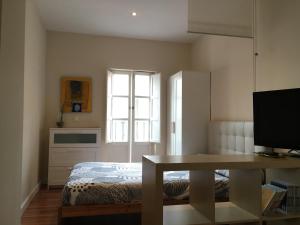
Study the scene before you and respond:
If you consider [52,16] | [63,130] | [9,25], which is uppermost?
[52,16]

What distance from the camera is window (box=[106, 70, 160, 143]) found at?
5.16 meters

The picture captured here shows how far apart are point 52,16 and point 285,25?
3.48 meters

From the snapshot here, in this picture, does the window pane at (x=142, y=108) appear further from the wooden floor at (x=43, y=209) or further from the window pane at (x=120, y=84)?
the wooden floor at (x=43, y=209)

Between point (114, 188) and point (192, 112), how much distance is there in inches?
84.0

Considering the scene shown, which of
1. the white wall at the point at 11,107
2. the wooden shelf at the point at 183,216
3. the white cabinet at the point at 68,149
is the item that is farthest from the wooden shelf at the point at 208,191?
the white cabinet at the point at 68,149

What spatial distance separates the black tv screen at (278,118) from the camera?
1.96m

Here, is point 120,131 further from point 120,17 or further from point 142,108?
point 120,17

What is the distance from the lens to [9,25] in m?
2.37

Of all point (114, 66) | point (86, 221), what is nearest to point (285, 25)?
point (86, 221)

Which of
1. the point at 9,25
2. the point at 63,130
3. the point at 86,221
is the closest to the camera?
the point at 9,25

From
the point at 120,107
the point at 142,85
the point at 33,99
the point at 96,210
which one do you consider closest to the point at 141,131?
the point at 120,107

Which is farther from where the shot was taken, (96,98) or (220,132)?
(96,98)

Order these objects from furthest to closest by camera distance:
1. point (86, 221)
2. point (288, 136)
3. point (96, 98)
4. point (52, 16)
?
1. point (96, 98)
2. point (52, 16)
3. point (86, 221)
4. point (288, 136)

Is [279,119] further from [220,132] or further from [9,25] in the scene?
[9,25]
